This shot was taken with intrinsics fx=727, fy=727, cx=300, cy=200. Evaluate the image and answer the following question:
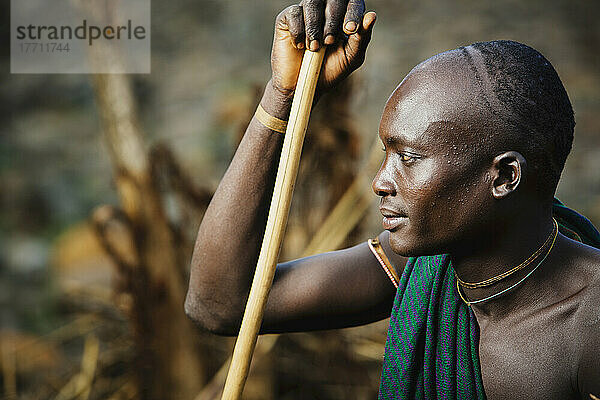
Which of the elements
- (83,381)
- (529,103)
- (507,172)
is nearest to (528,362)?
(507,172)

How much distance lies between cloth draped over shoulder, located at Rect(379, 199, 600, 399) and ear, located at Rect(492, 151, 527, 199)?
0.29 metres

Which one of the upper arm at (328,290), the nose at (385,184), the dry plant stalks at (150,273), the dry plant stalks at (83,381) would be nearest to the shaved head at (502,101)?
the nose at (385,184)

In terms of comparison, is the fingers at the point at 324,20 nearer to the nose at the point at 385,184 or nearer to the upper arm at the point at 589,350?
the nose at the point at 385,184

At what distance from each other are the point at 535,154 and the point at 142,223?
2110mm

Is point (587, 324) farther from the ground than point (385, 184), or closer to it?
closer to it

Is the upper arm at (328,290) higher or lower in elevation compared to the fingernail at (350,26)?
lower

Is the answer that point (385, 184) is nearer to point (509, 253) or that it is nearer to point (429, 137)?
point (429, 137)

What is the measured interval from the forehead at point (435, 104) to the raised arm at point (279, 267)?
15 centimetres

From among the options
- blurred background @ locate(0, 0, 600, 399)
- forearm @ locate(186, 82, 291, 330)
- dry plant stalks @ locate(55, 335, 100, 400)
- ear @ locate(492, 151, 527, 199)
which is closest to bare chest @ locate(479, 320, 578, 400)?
ear @ locate(492, 151, 527, 199)

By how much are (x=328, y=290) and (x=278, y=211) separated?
309mm

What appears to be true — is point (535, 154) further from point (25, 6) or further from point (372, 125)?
point (25, 6)

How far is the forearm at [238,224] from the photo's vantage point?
1.49m

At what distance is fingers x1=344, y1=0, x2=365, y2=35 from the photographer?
1329 mm

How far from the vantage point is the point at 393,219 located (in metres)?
1.32
